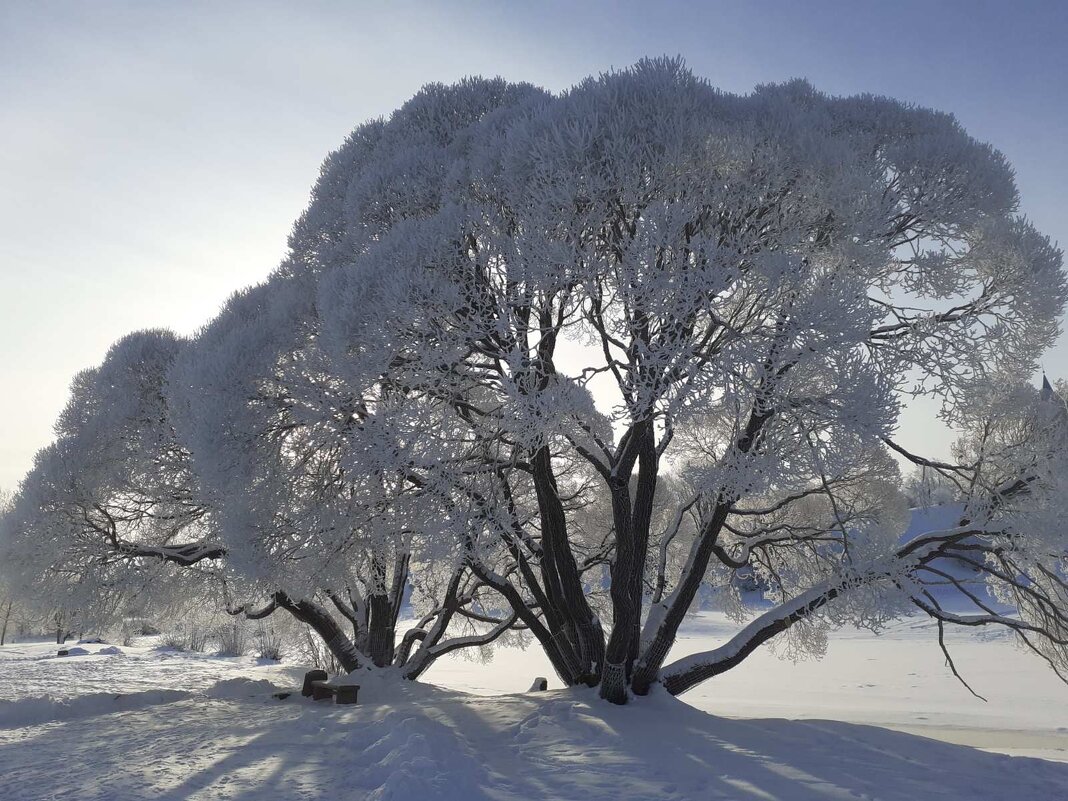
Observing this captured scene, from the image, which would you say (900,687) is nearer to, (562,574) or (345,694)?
(562,574)

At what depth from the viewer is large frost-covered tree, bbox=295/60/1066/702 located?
913 cm

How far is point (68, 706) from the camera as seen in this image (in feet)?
37.8

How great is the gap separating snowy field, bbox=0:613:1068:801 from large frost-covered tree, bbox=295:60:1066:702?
6.22ft

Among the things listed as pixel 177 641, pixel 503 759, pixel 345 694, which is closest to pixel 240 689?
pixel 345 694

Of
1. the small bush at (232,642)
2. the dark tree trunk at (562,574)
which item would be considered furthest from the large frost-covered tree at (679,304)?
the small bush at (232,642)

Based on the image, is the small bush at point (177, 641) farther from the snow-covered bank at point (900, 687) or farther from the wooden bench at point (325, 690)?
the wooden bench at point (325, 690)

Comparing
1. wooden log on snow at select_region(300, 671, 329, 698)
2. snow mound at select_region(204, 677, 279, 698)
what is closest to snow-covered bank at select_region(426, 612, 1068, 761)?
wooden log on snow at select_region(300, 671, 329, 698)

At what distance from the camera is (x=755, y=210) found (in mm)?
10297

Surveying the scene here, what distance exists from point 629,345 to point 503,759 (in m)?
4.88

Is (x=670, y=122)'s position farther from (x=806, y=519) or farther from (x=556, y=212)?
(x=806, y=519)

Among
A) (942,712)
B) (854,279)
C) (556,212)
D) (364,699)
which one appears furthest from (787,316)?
(942,712)

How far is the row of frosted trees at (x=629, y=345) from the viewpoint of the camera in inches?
364

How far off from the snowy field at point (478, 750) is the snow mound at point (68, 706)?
2 centimetres

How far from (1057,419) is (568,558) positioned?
7.62m
